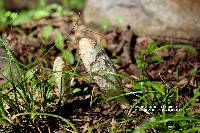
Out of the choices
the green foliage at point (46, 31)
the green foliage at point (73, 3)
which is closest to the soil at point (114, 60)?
the green foliage at point (46, 31)

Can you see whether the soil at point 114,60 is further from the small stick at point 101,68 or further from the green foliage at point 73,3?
the green foliage at point 73,3

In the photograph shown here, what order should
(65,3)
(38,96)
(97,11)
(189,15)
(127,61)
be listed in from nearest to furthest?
(38,96)
(127,61)
(189,15)
(97,11)
(65,3)

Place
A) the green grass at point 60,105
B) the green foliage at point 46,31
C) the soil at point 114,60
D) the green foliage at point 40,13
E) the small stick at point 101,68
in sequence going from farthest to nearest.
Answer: the green foliage at point 40,13
the green foliage at point 46,31
the soil at point 114,60
the small stick at point 101,68
the green grass at point 60,105

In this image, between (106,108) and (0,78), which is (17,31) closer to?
(0,78)

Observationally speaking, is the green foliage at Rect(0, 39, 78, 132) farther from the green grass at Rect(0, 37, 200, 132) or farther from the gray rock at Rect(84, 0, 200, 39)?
the gray rock at Rect(84, 0, 200, 39)

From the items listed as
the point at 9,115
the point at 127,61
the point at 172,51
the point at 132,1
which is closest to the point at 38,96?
the point at 9,115

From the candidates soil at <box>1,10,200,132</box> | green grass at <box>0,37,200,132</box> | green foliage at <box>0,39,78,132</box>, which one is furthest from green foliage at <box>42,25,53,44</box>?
green grass at <box>0,37,200,132</box>

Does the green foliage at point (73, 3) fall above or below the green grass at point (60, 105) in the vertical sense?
above
